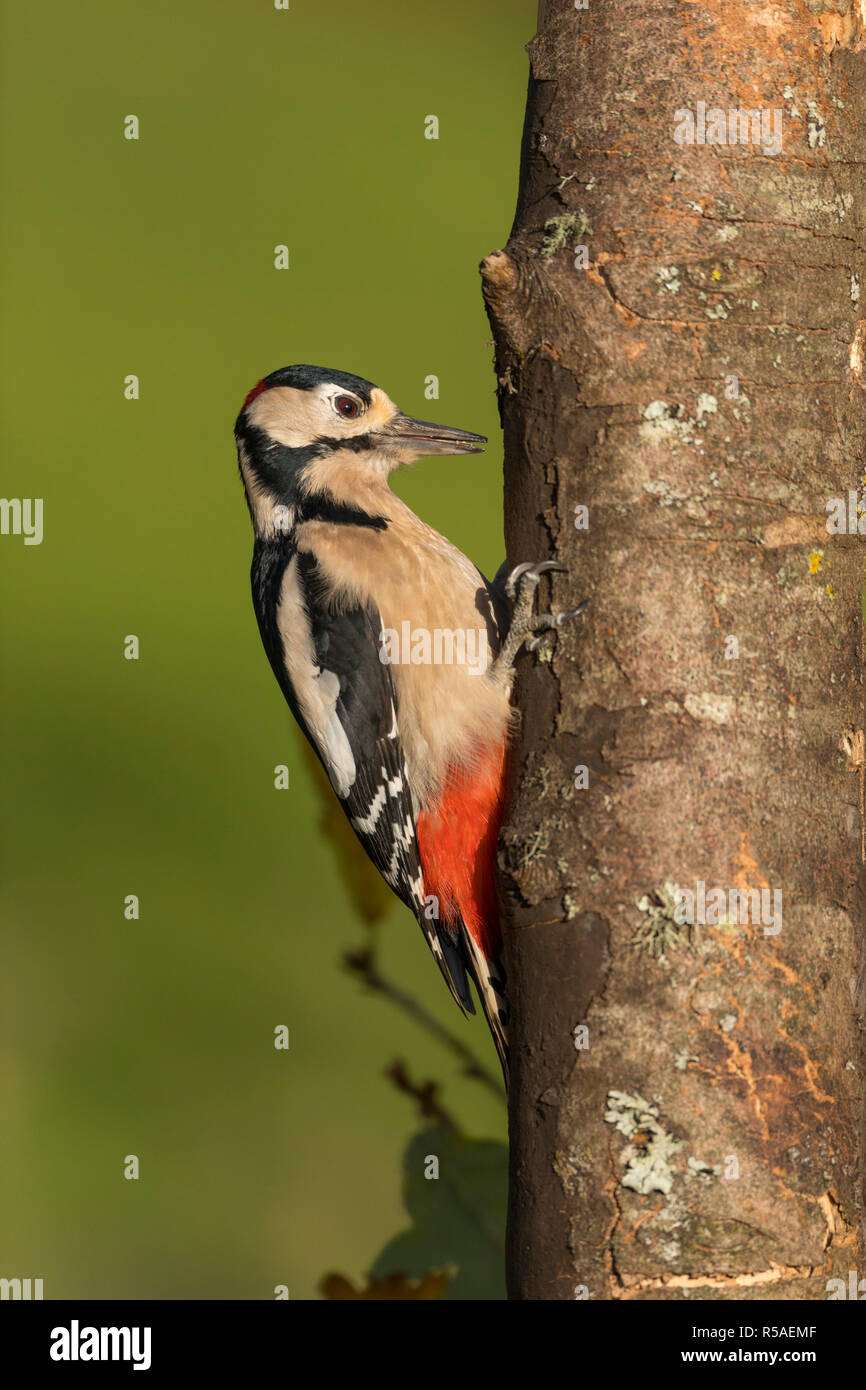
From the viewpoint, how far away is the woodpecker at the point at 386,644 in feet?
5.50

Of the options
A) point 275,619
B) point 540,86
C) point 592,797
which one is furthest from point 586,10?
point 275,619

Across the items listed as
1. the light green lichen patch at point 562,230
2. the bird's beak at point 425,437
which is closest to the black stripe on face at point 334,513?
the bird's beak at point 425,437

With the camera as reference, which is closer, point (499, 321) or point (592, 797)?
point (592, 797)

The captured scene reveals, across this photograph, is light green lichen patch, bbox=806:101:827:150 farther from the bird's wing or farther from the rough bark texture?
the bird's wing

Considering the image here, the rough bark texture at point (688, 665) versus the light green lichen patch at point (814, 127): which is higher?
the light green lichen patch at point (814, 127)

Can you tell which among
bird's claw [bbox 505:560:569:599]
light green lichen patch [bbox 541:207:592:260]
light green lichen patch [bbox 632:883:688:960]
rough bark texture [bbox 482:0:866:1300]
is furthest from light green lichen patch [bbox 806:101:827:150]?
light green lichen patch [bbox 632:883:688:960]

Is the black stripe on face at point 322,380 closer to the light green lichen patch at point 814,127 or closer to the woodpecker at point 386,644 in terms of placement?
the woodpecker at point 386,644

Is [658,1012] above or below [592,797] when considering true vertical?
below

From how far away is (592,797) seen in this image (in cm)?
114

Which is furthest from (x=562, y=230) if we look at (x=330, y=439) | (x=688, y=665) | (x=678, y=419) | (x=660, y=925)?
(x=330, y=439)

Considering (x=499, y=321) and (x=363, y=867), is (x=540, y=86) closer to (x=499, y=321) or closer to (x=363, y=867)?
(x=499, y=321)

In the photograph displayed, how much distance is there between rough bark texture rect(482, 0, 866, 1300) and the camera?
3.51 ft
